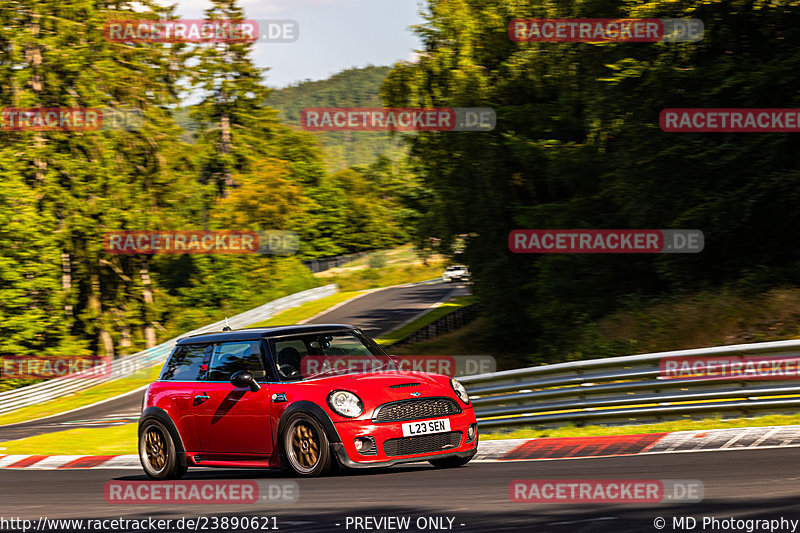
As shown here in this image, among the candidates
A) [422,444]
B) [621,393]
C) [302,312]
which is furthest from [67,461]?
[302,312]

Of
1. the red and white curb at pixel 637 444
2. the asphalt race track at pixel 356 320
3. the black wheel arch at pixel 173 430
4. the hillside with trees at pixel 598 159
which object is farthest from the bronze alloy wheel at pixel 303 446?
the asphalt race track at pixel 356 320

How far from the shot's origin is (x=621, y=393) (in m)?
10.5

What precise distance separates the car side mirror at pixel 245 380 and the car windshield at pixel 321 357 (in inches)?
10.8

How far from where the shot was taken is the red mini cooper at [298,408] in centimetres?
858

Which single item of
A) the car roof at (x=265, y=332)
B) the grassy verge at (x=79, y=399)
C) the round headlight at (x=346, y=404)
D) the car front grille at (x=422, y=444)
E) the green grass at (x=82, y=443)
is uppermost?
the car roof at (x=265, y=332)

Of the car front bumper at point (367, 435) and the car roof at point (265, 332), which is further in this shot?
the car roof at point (265, 332)

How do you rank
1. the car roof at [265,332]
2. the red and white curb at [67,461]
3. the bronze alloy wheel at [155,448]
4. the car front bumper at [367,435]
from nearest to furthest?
the car front bumper at [367,435] → the car roof at [265,332] → the bronze alloy wheel at [155,448] → the red and white curb at [67,461]

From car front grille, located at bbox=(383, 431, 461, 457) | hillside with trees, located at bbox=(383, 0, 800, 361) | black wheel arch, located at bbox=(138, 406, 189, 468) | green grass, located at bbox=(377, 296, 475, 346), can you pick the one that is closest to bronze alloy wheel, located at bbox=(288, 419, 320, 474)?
car front grille, located at bbox=(383, 431, 461, 457)

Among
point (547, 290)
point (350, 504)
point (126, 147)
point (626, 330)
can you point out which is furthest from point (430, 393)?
point (126, 147)

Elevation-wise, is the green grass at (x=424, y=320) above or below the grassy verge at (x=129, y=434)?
below

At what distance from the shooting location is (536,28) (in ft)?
87.0

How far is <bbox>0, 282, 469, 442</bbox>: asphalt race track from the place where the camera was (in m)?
25.3

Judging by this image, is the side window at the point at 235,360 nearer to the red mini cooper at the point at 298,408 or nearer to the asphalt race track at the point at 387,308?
the red mini cooper at the point at 298,408

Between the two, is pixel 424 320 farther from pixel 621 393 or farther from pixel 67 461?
pixel 621 393
